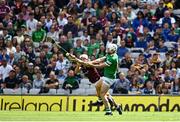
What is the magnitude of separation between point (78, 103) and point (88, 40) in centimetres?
439

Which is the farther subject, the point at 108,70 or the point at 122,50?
the point at 122,50

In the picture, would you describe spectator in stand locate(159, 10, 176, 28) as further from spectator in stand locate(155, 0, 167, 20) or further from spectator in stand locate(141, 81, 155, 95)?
spectator in stand locate(141, 81, 155, 95)

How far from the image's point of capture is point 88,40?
31656 millimetres

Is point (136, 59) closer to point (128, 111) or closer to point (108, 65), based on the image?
point (128, 111)

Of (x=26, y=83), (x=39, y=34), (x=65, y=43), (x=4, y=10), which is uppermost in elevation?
(x=4, y=10)

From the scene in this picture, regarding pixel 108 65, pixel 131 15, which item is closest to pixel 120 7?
pixel 131 15

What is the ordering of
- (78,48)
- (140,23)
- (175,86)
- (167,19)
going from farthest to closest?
(140,23) < (167,19) < (78,48) < (175,86)

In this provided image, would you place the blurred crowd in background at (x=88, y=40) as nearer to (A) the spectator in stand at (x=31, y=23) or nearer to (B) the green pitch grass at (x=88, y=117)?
(A) the spectator in stand at (x=31, y=23)

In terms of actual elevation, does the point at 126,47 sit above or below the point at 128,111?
above

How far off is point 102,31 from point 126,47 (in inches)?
50.7

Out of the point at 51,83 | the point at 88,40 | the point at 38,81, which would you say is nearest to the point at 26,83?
the point at 38,81

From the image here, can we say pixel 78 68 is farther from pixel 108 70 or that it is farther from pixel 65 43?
pixel 108 70

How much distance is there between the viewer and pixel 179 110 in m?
27.6

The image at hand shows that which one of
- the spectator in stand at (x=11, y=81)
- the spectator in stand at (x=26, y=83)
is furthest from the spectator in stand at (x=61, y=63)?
the spectator in stand at (x=11, y=81)
